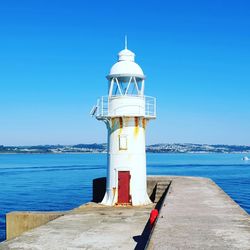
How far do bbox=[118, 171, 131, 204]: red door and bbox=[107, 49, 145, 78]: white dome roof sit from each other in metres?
4.04

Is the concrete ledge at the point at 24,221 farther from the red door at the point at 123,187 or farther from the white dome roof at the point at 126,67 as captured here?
the white dome roof at the point at 126,67

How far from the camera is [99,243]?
419 inches

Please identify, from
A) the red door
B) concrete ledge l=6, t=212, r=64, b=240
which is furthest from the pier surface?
concrete ledge l=6, t=212, r=64, b=240

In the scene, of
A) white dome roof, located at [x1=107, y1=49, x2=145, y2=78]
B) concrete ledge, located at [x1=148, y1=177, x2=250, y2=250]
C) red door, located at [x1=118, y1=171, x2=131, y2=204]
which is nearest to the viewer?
concrete ledge, located at [x1=148, y1=177, x2=250, y2=250]

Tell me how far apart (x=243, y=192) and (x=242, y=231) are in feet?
112

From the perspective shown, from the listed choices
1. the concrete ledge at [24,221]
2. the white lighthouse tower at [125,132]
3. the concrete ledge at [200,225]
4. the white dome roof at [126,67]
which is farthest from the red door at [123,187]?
the white dome roof at [126,67]

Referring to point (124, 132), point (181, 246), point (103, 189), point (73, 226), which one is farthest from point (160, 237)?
point (103, 189)

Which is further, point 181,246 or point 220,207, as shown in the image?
point 220,207

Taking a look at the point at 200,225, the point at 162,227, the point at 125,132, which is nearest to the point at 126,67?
the point at 125,132

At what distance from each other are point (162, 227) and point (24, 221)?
855 centimetres

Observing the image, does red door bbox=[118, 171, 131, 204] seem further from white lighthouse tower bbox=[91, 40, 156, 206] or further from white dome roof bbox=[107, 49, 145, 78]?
white dome roof bbox=[107, 49, 145, 78]

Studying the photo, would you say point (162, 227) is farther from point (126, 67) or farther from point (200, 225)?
point (126, 67)

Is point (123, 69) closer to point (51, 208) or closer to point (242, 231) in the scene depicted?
point (242, 231)

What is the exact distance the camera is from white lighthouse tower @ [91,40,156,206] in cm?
1722
